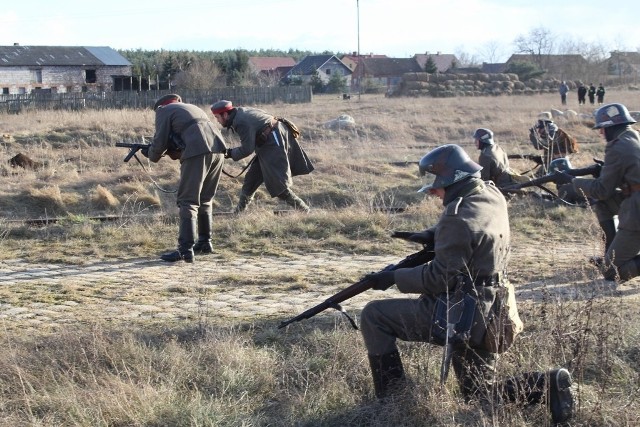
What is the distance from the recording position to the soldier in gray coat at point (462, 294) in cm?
486

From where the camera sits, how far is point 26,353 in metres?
6.02

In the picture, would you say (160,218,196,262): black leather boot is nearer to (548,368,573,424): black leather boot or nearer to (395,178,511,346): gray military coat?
(395,178,511,346): gray military coat

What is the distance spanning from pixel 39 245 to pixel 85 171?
22.1 ft

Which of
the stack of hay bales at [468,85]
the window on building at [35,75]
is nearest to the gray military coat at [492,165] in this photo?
the stack of hay bales at [468,85]

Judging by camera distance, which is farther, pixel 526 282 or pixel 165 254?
pixel 165 254

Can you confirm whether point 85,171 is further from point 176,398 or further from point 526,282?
point 176,398

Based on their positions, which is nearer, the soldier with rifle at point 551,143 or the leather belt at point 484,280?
the leather belt at point 484,280

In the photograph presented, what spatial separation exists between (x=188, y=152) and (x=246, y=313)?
9.79 feet

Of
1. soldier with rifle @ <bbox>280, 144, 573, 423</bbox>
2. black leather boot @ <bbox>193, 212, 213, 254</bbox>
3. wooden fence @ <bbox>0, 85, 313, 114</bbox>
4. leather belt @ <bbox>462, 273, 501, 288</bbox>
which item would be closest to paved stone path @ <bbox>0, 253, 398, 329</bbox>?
black leather boot @ <bbox>193, 212, 213, 254</bbox>

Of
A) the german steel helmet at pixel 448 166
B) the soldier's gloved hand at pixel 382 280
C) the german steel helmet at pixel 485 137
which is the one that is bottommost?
the soldier's gloved hand at pixel 382 280

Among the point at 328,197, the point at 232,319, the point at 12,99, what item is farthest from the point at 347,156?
the point at 12,99

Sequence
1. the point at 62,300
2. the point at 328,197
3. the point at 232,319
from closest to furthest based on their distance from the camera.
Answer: the point at 232,319 < the point at 62,300 < the point at 328,197

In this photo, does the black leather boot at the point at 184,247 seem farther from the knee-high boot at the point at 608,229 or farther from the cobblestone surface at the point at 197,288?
the knee-high boot at the point at 608,229

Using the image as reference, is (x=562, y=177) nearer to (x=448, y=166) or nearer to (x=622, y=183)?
(x=622, y=183)
